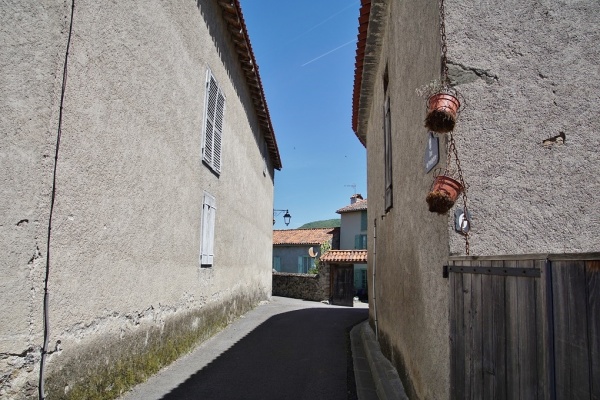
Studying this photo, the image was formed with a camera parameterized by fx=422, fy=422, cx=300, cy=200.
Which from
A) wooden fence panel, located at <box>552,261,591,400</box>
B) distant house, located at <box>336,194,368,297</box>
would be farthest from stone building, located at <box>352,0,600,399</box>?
distant house, located at <box>336,194,368,297</box>

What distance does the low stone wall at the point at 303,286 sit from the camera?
2136 centimetres

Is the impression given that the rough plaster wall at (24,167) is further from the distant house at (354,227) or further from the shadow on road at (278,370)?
the distant house at (354,227)

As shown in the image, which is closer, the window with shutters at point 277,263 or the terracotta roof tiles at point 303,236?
the terracotta roof tiles at point 303,236

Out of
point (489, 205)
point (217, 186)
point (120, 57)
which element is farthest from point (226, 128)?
point (489, 205)

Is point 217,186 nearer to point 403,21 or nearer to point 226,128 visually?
point 226,128

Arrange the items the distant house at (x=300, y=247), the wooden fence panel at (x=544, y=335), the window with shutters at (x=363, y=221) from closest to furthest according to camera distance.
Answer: the wooden fence panel at (x=544, y=335) < the window with shutters at (x=363, y=221) < the distant house at (x=300, y=247)

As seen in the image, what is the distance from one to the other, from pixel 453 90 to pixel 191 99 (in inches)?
181

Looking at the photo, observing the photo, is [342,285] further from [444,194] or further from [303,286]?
[444,194]

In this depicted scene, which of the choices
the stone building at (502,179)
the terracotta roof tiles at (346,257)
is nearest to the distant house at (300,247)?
the terracotta roof tiles at (346,257)

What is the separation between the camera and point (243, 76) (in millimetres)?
10477

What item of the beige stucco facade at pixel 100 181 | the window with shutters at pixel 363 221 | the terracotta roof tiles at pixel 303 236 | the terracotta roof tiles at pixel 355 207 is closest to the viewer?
the beige stucco facade at pixel 100 181

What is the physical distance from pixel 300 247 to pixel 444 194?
1143 inches

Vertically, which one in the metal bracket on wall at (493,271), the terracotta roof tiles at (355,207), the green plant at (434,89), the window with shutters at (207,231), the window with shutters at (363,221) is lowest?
the metal bracket on wall at (493,271)

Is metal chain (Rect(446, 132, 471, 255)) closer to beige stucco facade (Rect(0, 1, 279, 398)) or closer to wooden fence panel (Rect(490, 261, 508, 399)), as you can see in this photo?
wooden fence panel (Rect(490, 261, 508, 399))
